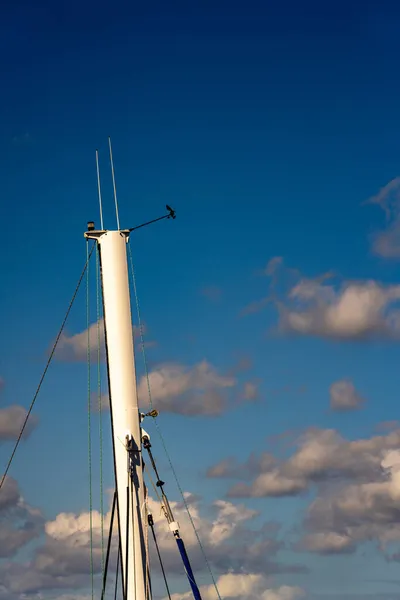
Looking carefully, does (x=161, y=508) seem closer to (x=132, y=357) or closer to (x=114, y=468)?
(x=114, y=468)

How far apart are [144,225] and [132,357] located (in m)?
7.24

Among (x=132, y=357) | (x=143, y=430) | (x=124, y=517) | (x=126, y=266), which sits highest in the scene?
(x=126, y=266)

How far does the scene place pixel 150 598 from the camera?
166 feet

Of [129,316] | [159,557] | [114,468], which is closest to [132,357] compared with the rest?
[129,316]

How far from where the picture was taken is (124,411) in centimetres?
5266

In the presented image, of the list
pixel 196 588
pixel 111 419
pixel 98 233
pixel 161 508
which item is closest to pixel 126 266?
pixel 98 233

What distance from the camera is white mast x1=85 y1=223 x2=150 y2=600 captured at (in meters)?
50.8

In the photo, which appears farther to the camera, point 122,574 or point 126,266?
point 126,266

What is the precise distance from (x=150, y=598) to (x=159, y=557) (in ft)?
12.0

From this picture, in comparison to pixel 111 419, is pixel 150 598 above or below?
below

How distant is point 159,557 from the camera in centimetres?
5397

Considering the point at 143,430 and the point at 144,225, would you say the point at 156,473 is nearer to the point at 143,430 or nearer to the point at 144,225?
the point at 143,430

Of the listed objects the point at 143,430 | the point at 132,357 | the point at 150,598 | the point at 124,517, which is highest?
the point at 132,357

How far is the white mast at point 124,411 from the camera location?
50781 mm
